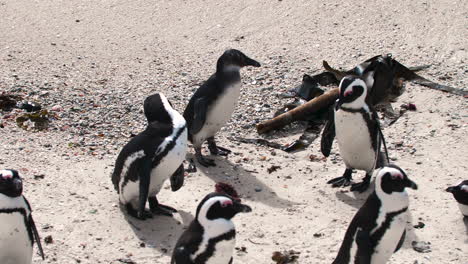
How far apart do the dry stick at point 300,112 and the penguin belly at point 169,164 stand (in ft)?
5.19

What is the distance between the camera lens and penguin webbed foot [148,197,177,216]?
5.54 meters

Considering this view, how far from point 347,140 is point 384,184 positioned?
1420mm

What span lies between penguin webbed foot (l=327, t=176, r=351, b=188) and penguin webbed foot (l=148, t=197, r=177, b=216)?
1295 millimetres

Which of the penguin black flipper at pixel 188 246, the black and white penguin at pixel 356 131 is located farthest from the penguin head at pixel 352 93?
the penguin black flipper at pixel 188 246

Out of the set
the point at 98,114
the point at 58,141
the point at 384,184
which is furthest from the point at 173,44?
the point at 384,184

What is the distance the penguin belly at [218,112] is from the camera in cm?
643

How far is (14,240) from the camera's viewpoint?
4.57 metres

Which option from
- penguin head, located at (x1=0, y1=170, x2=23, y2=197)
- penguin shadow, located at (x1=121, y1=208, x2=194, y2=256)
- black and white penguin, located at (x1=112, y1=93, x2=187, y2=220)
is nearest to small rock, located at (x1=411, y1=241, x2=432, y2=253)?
penguin shadow, located at (x1=121, y1=208, x2=194, y2=256)

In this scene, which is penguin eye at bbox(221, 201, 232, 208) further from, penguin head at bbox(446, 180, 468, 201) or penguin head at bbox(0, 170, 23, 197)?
penguin head at bbox(446, 180, 468, 201)

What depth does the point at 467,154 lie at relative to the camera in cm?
625

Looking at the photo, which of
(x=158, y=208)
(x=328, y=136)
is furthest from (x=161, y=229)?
(x=328, y=136)

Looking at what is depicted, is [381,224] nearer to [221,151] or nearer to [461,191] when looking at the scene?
[461,191]

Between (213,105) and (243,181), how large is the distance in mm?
734

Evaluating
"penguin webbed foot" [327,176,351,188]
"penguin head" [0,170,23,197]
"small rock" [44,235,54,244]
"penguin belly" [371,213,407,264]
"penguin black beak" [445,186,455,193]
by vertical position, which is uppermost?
"penguin head" [0,170,23,197]
